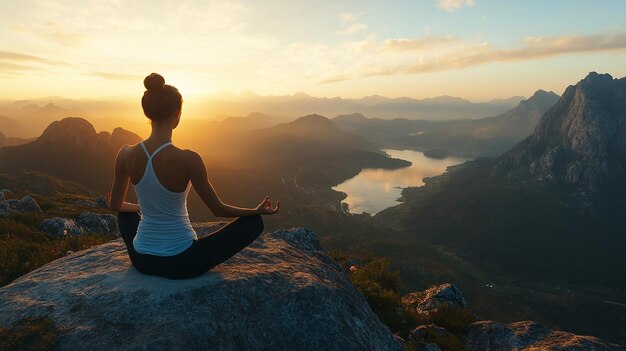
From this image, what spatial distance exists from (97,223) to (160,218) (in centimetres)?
1946

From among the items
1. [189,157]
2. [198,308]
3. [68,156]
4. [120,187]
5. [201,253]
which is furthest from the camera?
[68,156]

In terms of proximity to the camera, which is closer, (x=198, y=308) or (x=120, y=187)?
(x=198, y=308)

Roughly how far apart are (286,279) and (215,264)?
157cm

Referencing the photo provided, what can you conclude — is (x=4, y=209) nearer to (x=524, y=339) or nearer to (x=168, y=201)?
(x=168, y=201)

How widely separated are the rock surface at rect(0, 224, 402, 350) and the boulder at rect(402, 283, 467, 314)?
23.6 ft

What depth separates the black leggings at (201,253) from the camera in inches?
281

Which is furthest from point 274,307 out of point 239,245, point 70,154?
point 70,154

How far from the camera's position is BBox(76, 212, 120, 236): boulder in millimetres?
22500

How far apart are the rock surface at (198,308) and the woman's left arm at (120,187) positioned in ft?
4.24

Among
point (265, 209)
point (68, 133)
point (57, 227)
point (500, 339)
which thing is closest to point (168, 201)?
point (265, 209)

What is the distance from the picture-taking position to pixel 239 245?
7.82 metres

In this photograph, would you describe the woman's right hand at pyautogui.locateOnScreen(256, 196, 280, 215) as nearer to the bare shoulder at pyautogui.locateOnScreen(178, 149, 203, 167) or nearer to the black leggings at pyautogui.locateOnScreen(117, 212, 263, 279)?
the black leggings at pyautogui.locateOnScreen(117, 212, 263, 279)

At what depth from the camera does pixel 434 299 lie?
1616cm

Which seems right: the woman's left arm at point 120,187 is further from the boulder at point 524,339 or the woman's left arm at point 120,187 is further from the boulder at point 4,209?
the boulder at point 4,209
